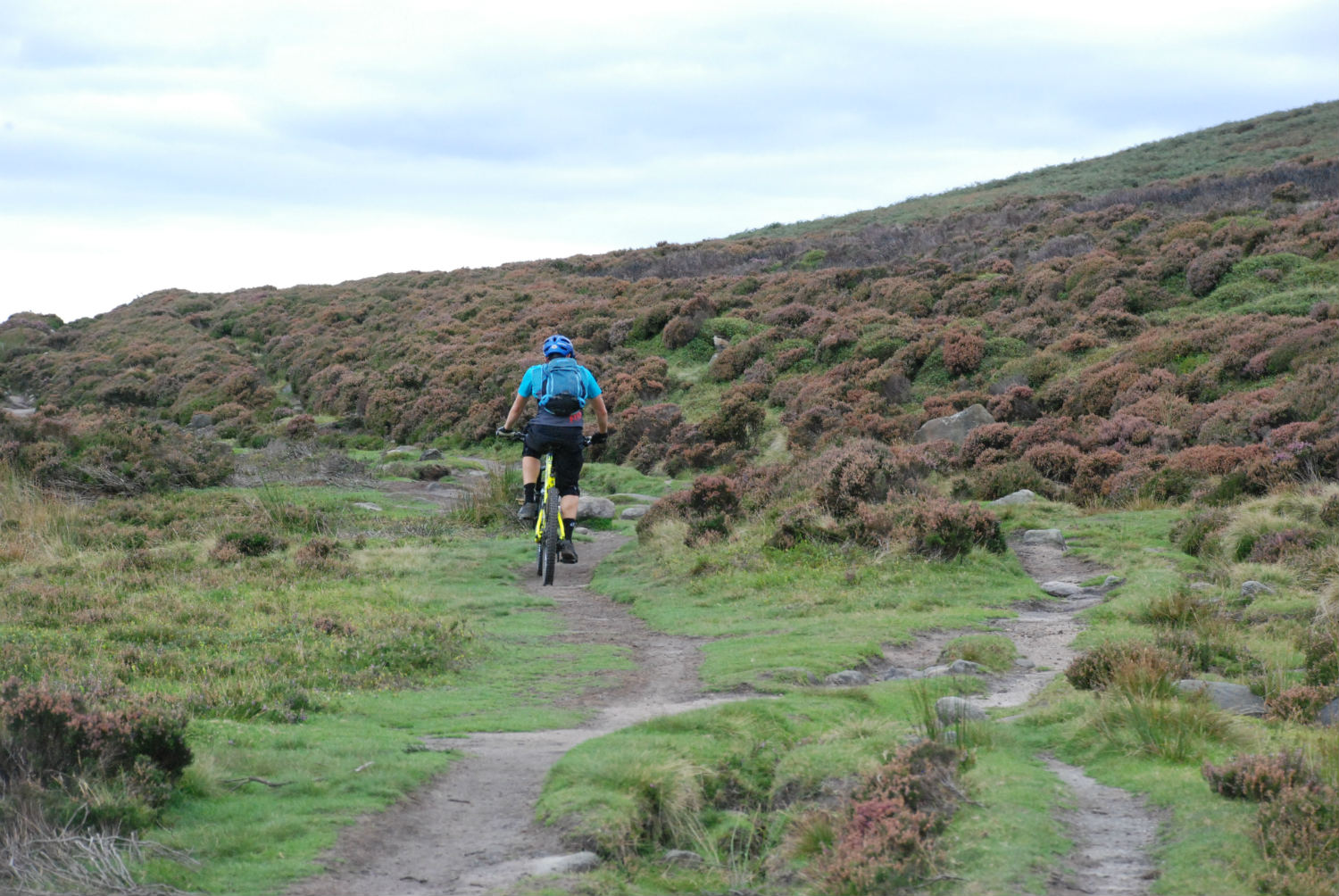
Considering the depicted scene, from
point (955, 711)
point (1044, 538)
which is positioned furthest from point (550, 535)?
point (955, 711)

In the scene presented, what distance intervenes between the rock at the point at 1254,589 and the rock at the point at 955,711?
4.75 metres

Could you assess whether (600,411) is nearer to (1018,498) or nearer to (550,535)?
(550,535)

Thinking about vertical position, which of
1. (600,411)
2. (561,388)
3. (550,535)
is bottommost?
(550,535)

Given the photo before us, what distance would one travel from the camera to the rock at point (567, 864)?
15.9 feet

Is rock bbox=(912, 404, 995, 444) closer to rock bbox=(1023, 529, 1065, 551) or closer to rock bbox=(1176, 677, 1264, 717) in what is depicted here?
rock bbox=(1023, 529, 1065, 551)

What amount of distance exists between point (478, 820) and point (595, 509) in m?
13.2

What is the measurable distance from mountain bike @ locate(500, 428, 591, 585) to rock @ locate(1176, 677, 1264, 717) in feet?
24.0

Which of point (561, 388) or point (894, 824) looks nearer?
point (894, 824)

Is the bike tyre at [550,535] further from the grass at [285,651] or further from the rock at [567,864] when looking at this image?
the rock at [567,864]

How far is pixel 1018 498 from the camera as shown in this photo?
55.1ft

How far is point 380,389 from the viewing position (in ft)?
Answer: 124

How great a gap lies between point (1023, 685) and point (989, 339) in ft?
62.0

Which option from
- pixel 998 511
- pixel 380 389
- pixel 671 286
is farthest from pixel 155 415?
pixel 998 511

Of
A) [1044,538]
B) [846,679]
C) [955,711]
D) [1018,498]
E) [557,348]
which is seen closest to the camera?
[955,711]
